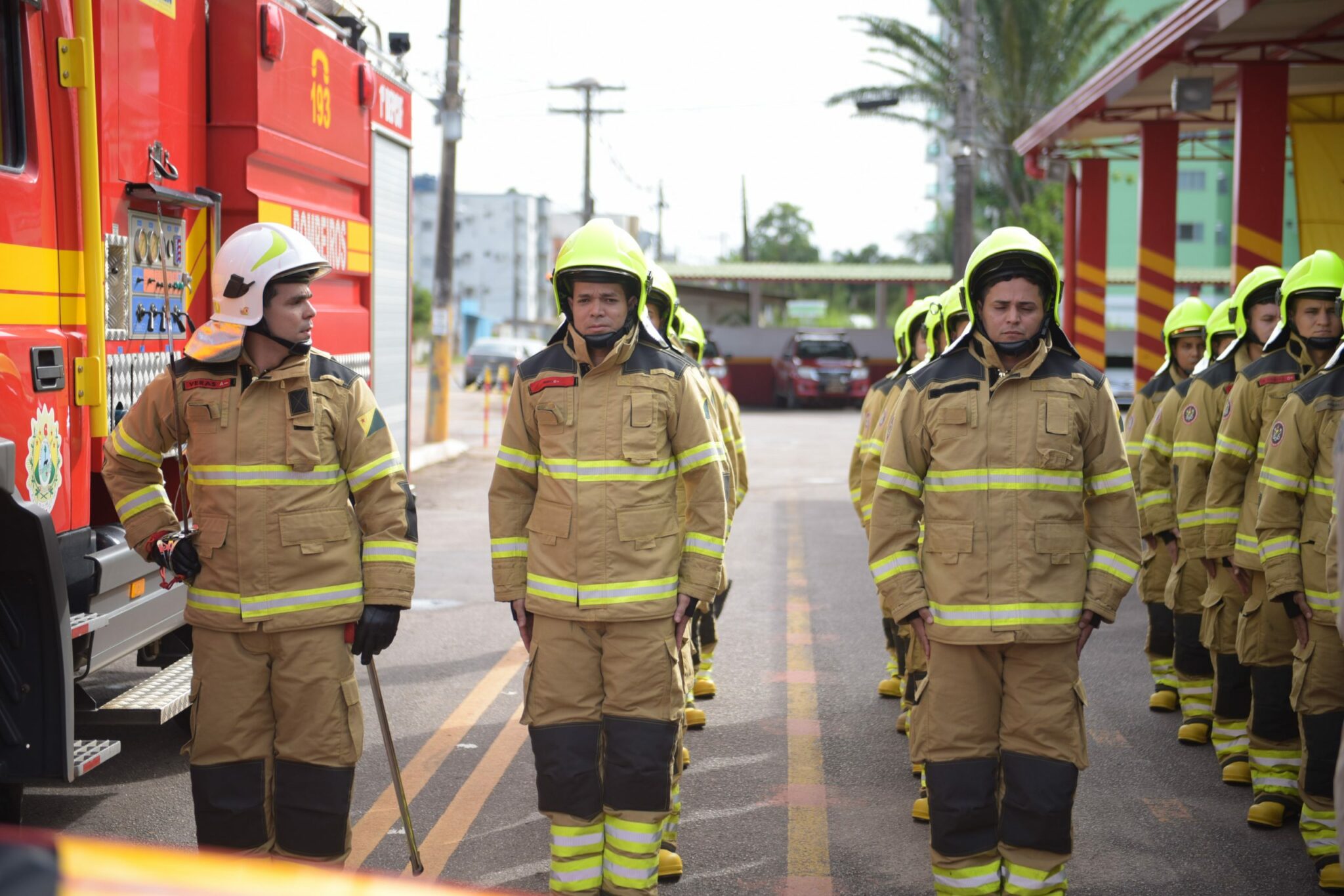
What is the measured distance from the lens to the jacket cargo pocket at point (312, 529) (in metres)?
4.16

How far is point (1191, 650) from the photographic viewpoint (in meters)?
6.53

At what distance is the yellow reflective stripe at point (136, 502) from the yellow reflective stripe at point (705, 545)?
65.0 inches

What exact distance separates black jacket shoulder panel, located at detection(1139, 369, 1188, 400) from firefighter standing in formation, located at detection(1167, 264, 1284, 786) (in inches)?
32.3

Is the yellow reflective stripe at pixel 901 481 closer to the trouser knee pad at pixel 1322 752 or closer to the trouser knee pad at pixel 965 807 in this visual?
the trouser knee pad at pixel 965 807

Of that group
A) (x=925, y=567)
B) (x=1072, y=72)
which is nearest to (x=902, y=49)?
(x=1072, y=72)

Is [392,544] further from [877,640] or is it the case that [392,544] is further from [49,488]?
[877,640]

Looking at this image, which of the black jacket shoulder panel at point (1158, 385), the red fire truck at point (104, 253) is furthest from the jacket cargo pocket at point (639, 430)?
the black jacket shoulder panel at point (1158, 385)

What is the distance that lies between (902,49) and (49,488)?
26.7 metres

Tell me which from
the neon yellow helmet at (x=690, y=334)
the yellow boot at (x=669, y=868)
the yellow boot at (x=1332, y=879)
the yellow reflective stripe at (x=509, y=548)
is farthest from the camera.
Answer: the neon yellow helmet at (x=690, y=334)

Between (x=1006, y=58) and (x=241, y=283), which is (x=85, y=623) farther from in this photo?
(x=1006, y=58)

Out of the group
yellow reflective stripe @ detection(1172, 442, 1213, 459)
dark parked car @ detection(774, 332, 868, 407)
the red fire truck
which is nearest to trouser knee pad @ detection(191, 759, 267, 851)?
the red fire truck

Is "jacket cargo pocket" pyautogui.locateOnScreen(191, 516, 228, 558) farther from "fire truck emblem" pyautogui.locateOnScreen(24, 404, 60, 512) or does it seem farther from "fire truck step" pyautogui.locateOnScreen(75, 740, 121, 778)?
"fire truck step" pyautogui.locateOnScreen(75, 740, 121, 778)

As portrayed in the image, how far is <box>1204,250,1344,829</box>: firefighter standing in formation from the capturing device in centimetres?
536

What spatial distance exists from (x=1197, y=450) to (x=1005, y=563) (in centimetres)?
240
